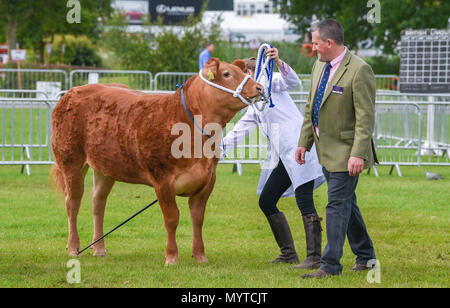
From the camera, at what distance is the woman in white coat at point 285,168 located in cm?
716

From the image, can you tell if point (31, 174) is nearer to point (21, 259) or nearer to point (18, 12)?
point (21, 259)

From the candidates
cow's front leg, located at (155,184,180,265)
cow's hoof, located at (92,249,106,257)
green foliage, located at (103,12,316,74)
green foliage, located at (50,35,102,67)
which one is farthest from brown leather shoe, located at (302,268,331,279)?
green foliage, located at (50,35,102,67)

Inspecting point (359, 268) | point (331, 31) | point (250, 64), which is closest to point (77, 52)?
point (250, 64)

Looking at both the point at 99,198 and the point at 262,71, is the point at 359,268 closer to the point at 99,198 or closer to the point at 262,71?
the point at 262,71

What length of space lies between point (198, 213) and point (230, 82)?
1.31 metres

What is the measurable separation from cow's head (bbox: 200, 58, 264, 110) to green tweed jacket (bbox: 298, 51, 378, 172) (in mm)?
627

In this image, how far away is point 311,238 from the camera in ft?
23.5

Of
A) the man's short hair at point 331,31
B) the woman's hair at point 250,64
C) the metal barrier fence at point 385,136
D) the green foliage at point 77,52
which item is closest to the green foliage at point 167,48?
the metal barrier fence at point 385,136

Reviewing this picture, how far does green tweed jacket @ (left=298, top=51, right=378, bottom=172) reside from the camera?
244 inches

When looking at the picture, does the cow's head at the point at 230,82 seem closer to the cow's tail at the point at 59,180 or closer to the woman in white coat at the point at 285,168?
the woman in white coat at the point at 285,168

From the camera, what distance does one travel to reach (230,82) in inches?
263

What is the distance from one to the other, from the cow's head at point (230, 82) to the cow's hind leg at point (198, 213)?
79 centimetres
